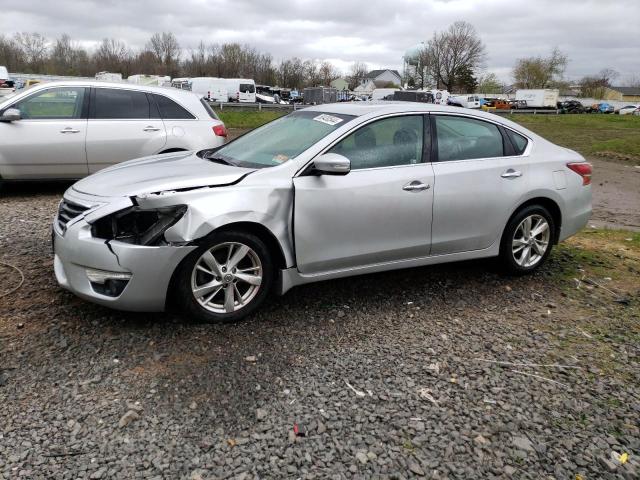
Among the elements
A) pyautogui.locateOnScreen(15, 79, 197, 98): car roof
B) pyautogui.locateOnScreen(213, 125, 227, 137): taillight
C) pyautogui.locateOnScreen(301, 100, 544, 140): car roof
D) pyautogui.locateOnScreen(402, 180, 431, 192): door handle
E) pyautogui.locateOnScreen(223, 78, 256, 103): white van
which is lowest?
pyautogui.locateOnScreen(402, 180, 431, 192): door handle

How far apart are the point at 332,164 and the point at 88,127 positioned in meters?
5.25

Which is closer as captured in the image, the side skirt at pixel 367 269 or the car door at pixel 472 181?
the side skirt at pixel 367 269

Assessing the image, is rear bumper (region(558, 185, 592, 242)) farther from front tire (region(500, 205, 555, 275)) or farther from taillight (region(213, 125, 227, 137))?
taillight (region(213, 125, 227, 137))

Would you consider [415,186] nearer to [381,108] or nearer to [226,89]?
[381,108]

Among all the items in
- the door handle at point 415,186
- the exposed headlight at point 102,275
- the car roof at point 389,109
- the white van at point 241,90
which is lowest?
the exposed headlight at point 102,275

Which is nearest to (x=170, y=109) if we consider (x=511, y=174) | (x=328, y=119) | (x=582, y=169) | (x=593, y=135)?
(x=328, y=119)

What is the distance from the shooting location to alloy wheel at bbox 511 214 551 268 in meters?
5.11

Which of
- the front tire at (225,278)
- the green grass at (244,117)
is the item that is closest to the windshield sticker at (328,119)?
the front tire at (225,278)

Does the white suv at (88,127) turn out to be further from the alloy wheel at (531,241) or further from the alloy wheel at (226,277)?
the alloy wheel at (531,241)

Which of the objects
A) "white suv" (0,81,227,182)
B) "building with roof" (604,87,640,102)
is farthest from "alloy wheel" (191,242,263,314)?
"building with roof" (604,87,640,102)

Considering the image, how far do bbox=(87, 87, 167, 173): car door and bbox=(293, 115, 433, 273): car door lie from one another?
4632 mm

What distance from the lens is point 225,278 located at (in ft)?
12.6

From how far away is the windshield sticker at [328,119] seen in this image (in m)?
4.51

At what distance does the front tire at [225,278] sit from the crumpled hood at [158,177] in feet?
1.42
